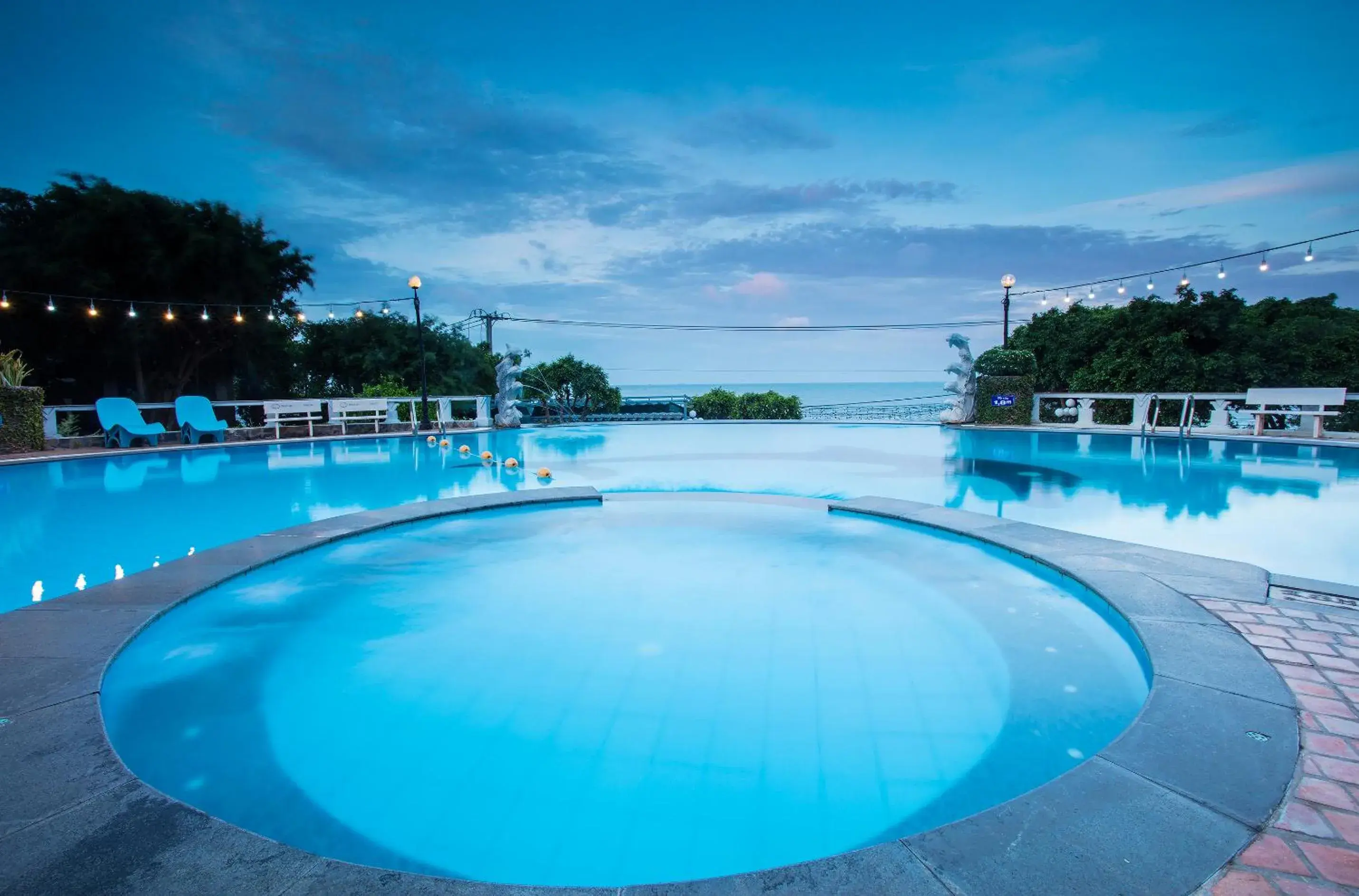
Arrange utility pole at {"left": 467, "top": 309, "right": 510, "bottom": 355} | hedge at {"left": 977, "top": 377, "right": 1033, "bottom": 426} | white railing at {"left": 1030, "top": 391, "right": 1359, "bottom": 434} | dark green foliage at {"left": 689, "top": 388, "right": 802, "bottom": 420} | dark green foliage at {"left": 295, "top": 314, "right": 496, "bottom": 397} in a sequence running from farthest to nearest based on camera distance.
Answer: utility pole at {"left": 467, "top": 309, "right": 510, "bottom": 355} < dark green foliage at {"left": 295, "top": 314, "right": 496, "bottom": 397} < dark green foliage at {"left": 689, "top": 388, "right": 802, "bottom": 420} < hedge at {"left": 977, "top": 377, "right": 1033, "bottom": 426} < white railing at {"left": 1030, "top": 391, "right": 1359, "bottom": 434}

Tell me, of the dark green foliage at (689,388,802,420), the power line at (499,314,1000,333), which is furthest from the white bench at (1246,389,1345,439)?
the dark green foliage at (689,388,802,420)

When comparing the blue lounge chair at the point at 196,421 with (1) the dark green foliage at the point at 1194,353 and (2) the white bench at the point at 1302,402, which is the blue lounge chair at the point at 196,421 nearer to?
(1) the dark green foliage at the point at 1194,353

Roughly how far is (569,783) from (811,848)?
0.97 meters

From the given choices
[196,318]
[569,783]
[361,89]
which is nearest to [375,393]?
[196,318]

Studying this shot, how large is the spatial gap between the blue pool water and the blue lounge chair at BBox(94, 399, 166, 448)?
12.0 meters

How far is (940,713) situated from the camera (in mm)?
2908

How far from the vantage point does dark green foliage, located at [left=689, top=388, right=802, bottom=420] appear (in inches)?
892

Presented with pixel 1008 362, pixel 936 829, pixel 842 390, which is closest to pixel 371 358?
pixel 1008 362

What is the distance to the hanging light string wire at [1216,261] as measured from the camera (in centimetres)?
1149

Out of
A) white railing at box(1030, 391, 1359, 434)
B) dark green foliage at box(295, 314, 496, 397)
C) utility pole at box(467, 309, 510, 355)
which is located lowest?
white railing at box(1030, 391, 1359, 434)

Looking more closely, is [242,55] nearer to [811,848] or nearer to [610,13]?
[610,13]

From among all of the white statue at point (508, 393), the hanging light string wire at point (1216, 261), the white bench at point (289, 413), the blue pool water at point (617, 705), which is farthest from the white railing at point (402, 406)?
the hanging light string wire at point (1216, 261)

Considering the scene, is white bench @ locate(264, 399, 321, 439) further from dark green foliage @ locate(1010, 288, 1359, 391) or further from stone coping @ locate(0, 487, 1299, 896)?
dark green foliage @ locate(1010, 288, 1359, 391)

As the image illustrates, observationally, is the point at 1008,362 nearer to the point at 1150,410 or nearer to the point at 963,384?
the point at 963,384
